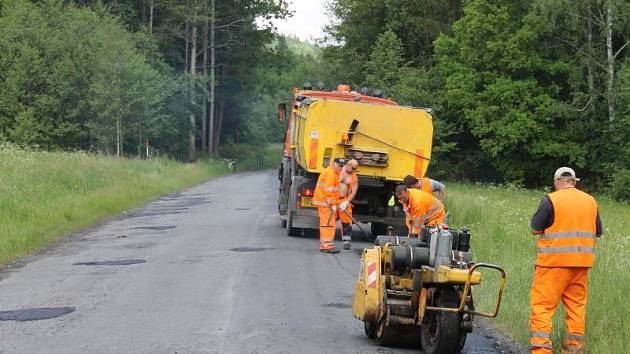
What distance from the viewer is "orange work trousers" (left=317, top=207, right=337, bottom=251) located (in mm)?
15305

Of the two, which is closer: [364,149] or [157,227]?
[364,149]

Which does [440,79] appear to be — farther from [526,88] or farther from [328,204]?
[328,204]

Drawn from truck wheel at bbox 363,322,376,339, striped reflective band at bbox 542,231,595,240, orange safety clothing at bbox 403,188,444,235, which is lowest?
truck wheel at bbox 363,322,376,339

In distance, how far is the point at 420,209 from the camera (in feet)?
32.4

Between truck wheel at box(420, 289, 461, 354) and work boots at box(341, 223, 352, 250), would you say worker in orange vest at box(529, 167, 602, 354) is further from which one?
work boots at box(341, 223, 352, 250)

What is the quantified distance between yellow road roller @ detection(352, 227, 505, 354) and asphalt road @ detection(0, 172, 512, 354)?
0.29 metres

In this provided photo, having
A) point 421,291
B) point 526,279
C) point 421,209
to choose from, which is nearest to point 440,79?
point 526,279

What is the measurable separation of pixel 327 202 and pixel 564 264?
28.3 feet

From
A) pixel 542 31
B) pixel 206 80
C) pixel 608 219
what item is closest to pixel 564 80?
pixel 542 31

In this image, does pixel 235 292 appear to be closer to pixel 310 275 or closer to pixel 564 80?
pixel 310 275

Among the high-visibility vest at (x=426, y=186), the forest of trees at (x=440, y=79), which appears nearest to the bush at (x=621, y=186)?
the forest of trees at (x=440, y=79)

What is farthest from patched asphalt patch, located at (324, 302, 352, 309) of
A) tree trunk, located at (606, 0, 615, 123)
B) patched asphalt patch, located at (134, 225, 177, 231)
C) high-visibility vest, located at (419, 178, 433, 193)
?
tree trunk, located at (606, 0, 615, 123)

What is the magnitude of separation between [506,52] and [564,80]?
343cm

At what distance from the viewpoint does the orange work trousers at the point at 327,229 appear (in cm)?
1530
